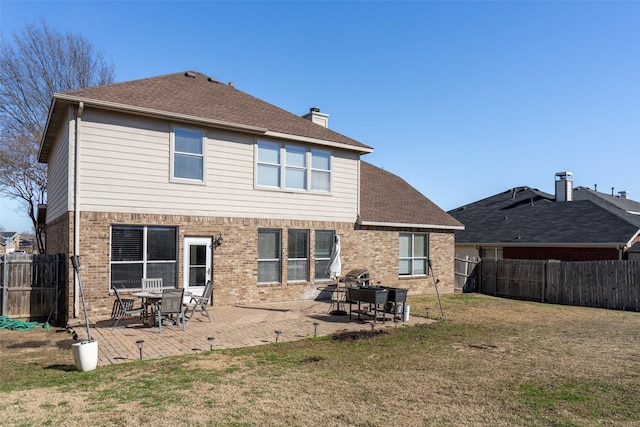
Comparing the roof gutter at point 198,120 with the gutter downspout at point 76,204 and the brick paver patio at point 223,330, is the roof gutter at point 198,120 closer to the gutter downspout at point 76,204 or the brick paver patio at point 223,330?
the gutter downspout at point 76,204

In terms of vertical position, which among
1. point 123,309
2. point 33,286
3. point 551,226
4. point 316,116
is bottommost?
point 123,309

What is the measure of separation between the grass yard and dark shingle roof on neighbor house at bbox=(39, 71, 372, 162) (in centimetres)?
619

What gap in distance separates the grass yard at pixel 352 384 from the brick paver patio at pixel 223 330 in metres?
0.59

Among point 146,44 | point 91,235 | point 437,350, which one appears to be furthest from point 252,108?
point 437,350

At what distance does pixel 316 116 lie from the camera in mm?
19734

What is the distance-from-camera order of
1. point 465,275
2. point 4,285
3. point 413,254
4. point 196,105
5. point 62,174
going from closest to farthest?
point 4,285, point 62,174, point 196,105, point 413,254, point 465,275

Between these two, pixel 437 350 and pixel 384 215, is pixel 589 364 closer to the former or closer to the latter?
pixel 437 350

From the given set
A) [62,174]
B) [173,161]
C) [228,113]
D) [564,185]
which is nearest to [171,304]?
[173,161]

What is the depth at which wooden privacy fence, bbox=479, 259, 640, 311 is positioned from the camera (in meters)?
16.3

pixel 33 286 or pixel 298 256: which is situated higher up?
pixel 298 256

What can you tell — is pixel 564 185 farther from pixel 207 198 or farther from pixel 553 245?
pixel 207 198

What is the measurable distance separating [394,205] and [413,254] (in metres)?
2.25

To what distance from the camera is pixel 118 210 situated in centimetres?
1229

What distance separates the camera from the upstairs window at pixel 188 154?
1337cm
